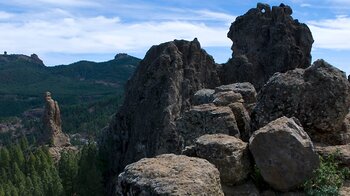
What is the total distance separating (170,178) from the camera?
13.5 m

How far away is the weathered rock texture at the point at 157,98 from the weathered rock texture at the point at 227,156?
201 ft

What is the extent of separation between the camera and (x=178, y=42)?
360 feet

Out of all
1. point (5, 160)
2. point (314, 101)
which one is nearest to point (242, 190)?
point (314, 101)

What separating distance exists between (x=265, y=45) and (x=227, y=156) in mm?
110409

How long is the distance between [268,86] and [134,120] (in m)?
84.5

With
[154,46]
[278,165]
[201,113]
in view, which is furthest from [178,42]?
[278,165]

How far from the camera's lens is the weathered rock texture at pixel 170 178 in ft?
42.7

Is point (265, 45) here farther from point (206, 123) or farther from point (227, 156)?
point (227, 156)

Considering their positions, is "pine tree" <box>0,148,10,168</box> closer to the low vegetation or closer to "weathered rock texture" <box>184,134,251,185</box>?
the low vegetation

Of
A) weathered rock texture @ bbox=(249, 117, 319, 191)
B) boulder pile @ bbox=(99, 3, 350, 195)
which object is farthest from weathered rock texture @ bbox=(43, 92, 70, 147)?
weathered rock texture @ bbox=(249, 117, 319, 191)

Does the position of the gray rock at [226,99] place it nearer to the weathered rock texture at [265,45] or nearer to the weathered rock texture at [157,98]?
the weathered rock texture at [157,98]

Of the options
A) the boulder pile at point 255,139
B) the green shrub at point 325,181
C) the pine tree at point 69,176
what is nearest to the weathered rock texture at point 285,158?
the boulder pile at point 255,139

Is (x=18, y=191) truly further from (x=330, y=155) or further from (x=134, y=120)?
(x=330, y=155)

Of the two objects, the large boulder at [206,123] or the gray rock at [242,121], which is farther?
the gray rock at [242,121]
